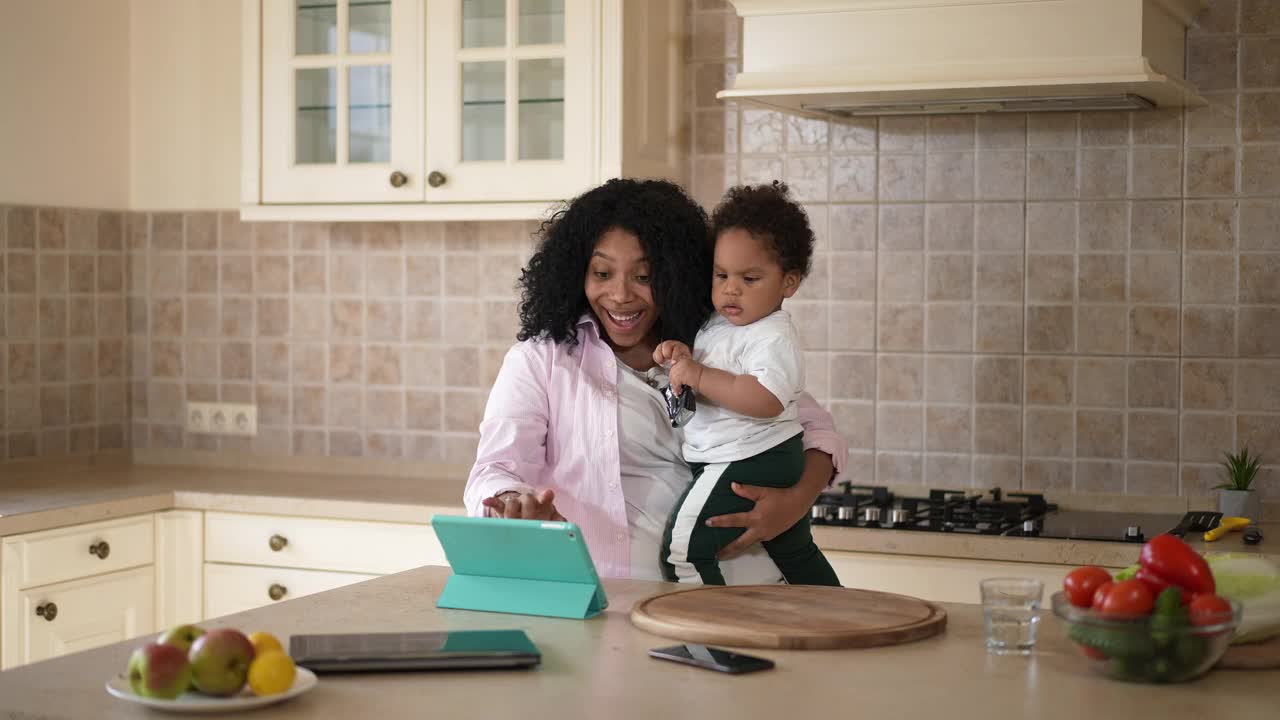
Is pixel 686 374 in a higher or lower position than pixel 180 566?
higher

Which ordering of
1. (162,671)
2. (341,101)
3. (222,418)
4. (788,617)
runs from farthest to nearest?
(222,418)
(341,101)
(788,617)
(162,671)

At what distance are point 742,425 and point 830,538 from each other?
2.27 ft

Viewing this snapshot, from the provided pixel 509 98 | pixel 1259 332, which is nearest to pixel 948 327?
pixel 1259 332

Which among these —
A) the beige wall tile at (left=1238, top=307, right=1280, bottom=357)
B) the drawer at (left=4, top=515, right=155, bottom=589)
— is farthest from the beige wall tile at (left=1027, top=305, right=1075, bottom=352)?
the drawer at (left=4, top=515, right=155, bottom=589)

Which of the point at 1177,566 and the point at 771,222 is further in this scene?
the point at 771,222

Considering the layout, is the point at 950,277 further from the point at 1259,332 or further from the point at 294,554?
the point at 294,554

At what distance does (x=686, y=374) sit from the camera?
2.23 metres

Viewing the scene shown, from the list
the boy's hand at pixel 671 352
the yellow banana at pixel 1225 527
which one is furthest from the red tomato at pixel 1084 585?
the yellow banana at pixel 1225 527

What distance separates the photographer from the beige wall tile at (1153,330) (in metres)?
3.18

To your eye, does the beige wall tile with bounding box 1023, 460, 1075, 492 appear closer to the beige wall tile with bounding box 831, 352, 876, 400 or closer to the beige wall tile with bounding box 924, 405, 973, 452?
the beige wall tile with bounding box 924, 405, 973, 452

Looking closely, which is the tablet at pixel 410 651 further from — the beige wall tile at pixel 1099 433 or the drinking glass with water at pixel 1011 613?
the beige wall tile at pixel 1099 433

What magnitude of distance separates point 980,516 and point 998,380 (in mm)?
436

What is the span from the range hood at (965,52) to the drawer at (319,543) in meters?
1.20

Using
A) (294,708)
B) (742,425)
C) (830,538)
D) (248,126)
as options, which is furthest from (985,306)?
(294,708)
